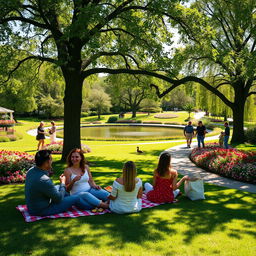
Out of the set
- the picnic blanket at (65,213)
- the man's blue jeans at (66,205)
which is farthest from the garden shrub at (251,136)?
the man's blue jeans at (66,205)

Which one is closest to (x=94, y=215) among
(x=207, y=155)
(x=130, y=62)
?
(x=207, y=155)

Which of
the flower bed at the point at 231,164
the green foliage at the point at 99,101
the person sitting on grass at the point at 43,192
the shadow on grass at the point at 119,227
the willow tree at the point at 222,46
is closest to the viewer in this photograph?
the shadow on grass at the point at 119,227

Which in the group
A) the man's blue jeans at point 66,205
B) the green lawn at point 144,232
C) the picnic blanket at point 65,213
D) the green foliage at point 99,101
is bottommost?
the green lawn at point 144,232

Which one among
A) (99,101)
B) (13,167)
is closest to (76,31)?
(13,167)

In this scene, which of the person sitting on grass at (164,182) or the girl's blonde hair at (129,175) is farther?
the person sitting on grass at (164,182)

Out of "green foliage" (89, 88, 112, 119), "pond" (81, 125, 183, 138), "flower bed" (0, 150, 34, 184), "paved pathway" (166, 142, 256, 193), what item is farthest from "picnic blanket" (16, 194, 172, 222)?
"green foliage" (89, 88, 112, 119)

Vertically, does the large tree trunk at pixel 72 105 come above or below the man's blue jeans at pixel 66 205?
above

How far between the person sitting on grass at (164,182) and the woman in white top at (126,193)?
0.77 m

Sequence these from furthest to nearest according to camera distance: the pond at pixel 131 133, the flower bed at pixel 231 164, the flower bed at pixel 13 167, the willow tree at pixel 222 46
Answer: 1. the pond at pixel 131 133
2. the willow tree at pixel 222 46
3. the flower bed at pixel 231 164
4. the flower bed at pixel 13 167

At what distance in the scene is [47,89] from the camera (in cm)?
6316

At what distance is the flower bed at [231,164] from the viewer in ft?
30.7

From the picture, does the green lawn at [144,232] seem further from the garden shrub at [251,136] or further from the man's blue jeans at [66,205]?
the garden shrub at [251,136]

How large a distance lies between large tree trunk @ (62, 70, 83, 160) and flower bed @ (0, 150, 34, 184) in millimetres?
2619

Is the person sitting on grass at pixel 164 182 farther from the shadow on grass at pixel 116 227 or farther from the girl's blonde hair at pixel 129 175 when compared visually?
the girl's blonde hair at pixel 129 175
